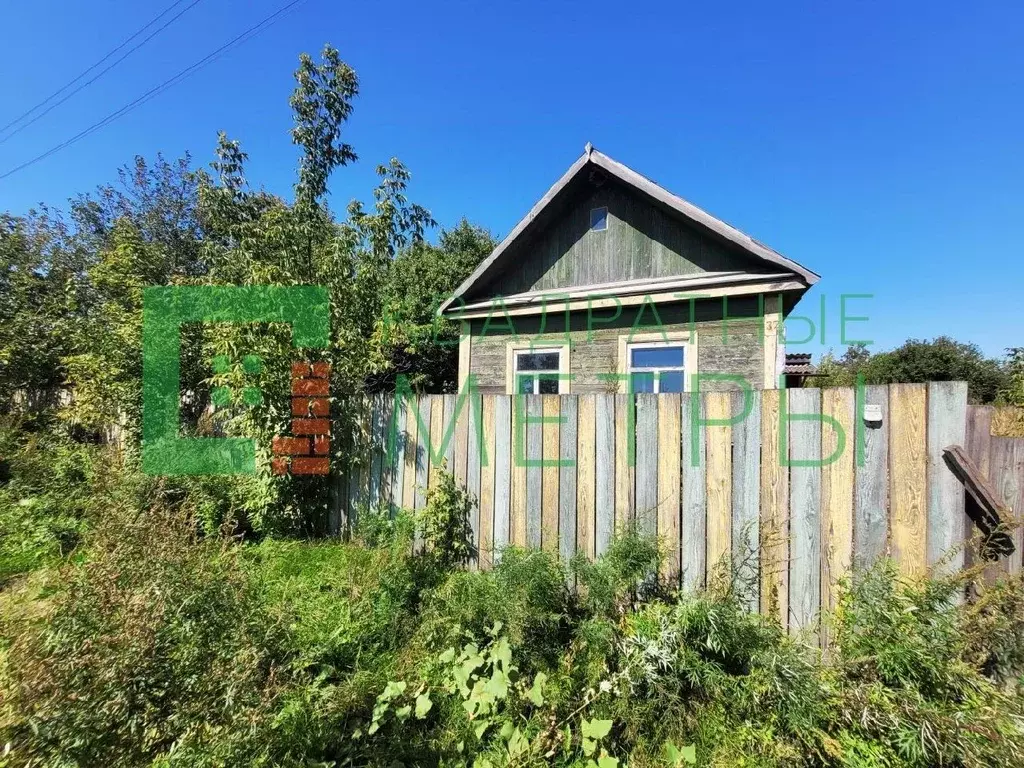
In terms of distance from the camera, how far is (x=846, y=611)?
227 cm

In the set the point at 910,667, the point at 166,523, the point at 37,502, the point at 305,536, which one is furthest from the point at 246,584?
the point at 37,502

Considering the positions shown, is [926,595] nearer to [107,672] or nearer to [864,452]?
[864,452]

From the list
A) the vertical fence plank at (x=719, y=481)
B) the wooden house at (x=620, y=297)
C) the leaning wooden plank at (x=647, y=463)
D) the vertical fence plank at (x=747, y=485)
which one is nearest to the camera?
the vertical fence plank at (x=747, y=485)

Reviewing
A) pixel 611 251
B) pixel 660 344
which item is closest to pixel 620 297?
pixel 660 344

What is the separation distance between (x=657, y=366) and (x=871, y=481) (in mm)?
3726

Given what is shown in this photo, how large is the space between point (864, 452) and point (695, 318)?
12.0ft

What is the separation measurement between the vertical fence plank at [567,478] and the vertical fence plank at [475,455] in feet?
2.43

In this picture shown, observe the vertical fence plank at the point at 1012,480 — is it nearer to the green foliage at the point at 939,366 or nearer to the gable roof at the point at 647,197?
the gable roof at the point at 647,197

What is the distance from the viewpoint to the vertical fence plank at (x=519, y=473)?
338 cm

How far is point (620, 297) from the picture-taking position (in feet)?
20.0

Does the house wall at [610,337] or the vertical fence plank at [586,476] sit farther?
the house wall at [610,337]

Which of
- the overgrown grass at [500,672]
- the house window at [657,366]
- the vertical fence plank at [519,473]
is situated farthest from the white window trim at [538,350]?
the overgrown grass at [500,672]

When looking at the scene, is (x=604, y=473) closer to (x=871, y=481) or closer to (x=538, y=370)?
(x=871, y=481)

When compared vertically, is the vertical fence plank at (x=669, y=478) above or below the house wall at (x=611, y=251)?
below
